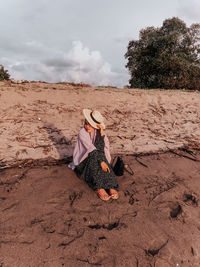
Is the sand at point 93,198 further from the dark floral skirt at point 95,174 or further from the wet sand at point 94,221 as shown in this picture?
the dark floral skirt at point 95,174

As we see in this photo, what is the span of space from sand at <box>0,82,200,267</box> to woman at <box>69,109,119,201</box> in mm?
158

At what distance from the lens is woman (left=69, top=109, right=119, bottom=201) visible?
8.95 ft

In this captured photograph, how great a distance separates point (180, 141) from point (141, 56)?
14336 millimetres

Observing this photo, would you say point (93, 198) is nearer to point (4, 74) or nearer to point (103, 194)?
point (103, 194)

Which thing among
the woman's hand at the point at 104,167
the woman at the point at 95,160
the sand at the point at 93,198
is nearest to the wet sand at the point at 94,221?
the sand at the point at 93,198

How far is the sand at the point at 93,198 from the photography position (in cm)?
185

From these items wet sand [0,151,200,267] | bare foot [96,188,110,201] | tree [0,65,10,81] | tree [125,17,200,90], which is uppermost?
tree [125,17,200,90]

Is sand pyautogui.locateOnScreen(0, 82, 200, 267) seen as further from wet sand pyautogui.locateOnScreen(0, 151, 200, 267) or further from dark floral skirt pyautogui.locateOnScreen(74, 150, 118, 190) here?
dark floral skirt pyautogui.locateOnScreen(74, 150, 118, 190)

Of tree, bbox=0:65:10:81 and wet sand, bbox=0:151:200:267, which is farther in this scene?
tree, bbox=0:65:10:81

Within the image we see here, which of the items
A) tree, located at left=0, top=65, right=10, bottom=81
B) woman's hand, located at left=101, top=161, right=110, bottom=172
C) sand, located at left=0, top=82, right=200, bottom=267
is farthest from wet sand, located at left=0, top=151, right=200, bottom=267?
tree, located at left=0, top=65, right=10, bottom=81

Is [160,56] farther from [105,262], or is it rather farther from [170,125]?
[105,262]

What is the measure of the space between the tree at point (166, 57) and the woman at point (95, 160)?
45.2ft

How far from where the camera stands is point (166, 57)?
16.0 metres

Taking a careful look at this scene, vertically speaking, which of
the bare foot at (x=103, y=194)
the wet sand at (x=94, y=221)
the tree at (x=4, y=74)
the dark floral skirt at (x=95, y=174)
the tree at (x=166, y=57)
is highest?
the tree at (x=166, y=57)
